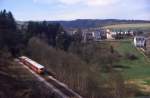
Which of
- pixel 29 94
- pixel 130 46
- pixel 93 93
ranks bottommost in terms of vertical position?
pixel 130 46

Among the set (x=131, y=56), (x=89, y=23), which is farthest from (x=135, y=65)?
(x=89, y=23)

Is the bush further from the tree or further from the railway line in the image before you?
the railway line

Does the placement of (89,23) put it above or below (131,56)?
below

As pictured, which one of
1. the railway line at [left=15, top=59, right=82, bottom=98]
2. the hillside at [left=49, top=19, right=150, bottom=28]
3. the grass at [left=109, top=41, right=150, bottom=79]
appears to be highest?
the railway line at [left=15, top=59, right=82, bottom=98]

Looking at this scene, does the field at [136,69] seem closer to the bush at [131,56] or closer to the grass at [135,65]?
the grass at [135,65]

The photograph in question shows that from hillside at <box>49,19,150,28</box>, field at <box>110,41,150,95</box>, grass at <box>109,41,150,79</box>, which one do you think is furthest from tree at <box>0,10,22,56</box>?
hillside at <box>49,19,150,28</box>

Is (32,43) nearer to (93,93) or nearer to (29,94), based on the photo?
(93,93)

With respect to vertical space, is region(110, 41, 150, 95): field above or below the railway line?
below

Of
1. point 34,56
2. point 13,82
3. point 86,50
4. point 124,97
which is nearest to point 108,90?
point 124,97

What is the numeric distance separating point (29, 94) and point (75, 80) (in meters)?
6.84

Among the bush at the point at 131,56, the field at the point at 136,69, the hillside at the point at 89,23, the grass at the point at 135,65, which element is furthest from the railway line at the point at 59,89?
the hillside at the point at 89,23

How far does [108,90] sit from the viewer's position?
2139 centimetres

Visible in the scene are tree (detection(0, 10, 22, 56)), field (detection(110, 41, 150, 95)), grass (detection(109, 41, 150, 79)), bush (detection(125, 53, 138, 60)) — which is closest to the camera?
tree (detection(0, 10, 22, 56))

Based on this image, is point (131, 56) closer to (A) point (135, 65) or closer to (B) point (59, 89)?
(A) point (135, 65)
